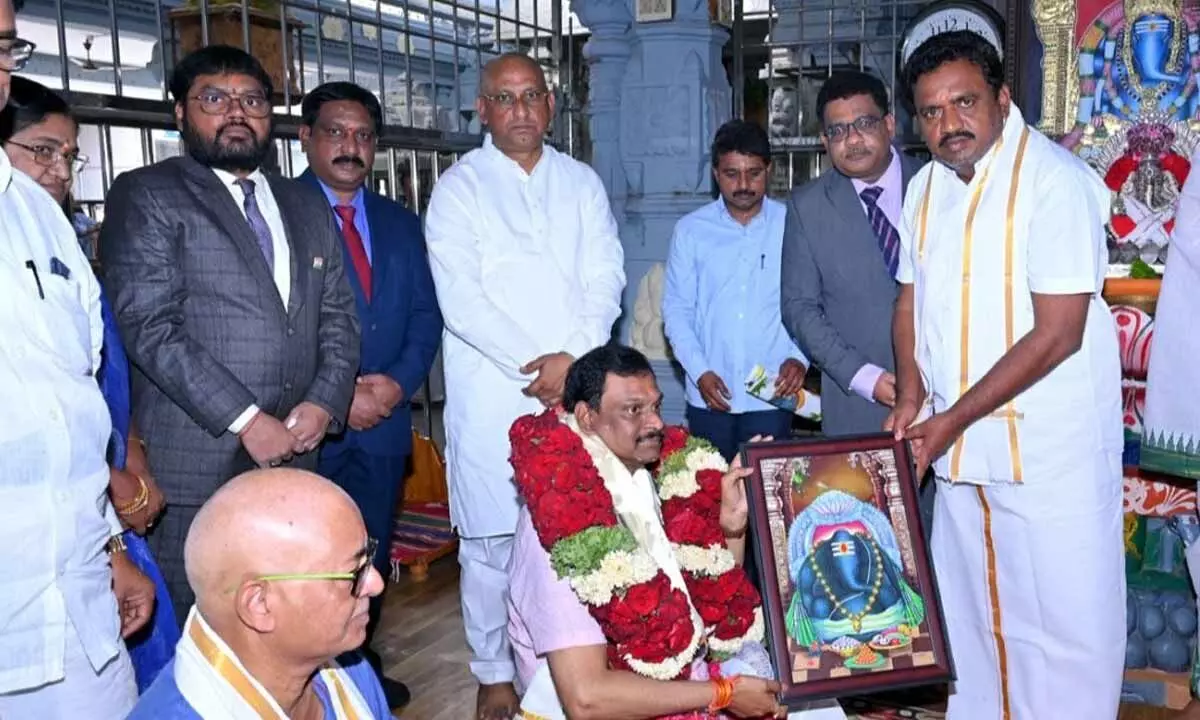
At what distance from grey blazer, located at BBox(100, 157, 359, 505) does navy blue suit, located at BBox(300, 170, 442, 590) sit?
558mm

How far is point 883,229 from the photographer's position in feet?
11.1

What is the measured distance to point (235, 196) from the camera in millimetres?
2883

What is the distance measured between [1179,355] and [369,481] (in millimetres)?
2491

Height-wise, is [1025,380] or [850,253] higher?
[850,253]

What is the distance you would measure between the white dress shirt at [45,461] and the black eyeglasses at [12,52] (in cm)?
18

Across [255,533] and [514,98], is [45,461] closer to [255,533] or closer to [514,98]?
[255,533]

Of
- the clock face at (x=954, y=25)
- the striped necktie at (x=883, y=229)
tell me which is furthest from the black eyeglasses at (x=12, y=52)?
the clock face at (x=954, y=25)

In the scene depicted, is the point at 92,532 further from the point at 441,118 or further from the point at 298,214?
the point at 441,118

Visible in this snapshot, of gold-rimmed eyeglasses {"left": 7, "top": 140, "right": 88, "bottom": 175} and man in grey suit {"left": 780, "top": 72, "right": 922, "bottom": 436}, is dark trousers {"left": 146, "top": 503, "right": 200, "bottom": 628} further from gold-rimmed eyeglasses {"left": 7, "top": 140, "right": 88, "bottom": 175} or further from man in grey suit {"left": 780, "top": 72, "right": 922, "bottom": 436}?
man in grey suit {"left": 780, "top": 72, "right": 922, "bottom": 436}

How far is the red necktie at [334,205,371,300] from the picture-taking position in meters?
3.54

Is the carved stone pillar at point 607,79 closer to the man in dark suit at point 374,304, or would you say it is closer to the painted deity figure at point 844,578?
the man in dark suit at point 374,304

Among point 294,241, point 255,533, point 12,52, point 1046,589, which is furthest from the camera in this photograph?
point 294,241

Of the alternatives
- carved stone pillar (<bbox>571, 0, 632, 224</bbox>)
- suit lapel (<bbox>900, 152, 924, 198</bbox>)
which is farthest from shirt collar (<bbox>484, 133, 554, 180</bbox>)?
carved stone pillar (<bbox>571, 0, 632, 224</bbox>)

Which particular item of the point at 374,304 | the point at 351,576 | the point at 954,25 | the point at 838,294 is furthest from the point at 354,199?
the point at 954,25
